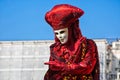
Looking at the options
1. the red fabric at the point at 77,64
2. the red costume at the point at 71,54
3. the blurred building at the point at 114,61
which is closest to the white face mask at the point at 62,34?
the red costume at the point at 71,54

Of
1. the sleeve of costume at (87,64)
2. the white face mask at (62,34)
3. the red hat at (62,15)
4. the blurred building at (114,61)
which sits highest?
the red hat at (62,15)

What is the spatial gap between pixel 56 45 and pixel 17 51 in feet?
67.0

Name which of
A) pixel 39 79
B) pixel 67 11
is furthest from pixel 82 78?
pixel 39 79

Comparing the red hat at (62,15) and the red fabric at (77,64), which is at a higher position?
the red hat at (62,15)

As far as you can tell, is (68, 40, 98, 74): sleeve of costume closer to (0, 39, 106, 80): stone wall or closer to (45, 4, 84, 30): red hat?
(45, 4, 84, 30): red hat

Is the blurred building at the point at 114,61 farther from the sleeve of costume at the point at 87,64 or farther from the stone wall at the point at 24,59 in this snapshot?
the sleeve of costume at the point at 87,64

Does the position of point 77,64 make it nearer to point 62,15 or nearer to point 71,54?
point 71,54

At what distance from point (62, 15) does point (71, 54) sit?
1.88ft

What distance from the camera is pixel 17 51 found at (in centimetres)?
2909

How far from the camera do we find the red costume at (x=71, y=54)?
845cm

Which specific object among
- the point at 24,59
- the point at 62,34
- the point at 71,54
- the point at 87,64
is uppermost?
the point at 62,34

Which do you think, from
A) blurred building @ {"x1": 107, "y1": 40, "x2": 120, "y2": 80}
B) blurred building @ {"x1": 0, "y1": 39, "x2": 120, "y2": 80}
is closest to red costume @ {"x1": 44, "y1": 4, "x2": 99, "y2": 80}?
blurred building @ {"x1": 0, "y1": 39, "x2": 120, "y2": 80}

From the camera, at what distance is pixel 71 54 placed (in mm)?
8578

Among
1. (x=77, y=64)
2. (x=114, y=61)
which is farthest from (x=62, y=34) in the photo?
(x=114, y=61)
